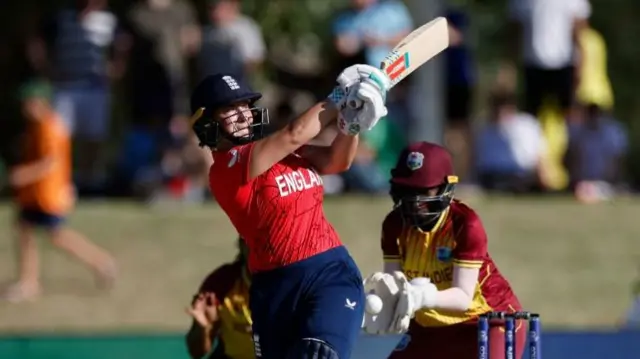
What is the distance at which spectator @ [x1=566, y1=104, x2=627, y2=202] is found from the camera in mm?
14219

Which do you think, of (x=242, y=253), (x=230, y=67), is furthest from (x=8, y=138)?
(x=242, y=253)

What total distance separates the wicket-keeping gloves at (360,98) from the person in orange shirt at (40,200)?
6.79 meters

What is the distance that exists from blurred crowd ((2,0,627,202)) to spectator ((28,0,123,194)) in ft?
0.04

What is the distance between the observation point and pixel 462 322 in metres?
7.17

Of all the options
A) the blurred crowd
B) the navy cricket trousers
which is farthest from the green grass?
the navy cricket trousers

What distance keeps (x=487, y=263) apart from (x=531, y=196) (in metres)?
7.47

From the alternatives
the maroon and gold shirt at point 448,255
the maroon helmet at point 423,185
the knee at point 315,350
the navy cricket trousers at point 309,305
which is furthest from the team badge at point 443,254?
the knee at point 315,350

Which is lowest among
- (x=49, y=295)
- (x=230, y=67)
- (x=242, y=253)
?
(x=49, y=295)

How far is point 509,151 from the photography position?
14281 millimetres

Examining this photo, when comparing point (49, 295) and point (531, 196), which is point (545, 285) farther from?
point (49, 295)

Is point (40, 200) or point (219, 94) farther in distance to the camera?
point (40, 200)

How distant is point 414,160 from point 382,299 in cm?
68

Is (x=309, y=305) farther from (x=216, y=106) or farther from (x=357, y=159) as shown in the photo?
(x=357, y=159)

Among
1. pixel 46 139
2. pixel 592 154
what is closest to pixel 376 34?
pixel 592 154
